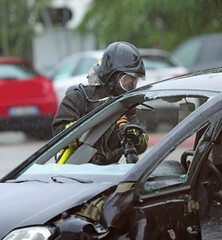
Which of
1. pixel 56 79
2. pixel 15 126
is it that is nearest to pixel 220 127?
pixel 15 126

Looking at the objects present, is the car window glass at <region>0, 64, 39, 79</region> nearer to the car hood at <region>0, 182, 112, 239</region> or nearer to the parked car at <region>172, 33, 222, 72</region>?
the parked car at <region>172, 33, 222, 72</region>

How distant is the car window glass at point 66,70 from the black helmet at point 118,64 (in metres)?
9.82

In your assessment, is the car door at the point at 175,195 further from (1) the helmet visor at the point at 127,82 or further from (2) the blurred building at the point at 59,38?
(2) the blurred building at the point at 59,38

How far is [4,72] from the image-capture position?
14438mm

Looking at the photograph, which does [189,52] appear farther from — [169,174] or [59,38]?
[169,174]

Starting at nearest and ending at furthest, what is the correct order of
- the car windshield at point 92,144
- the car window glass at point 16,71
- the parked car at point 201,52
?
the car windshield at point 92,144 < the car window glass at point 16,71 < the parked car at point 201,52

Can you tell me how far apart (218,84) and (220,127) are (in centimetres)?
29

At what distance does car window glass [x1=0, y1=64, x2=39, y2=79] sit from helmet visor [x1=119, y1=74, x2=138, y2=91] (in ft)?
29.2

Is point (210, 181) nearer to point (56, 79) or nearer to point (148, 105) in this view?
point (148, 105)

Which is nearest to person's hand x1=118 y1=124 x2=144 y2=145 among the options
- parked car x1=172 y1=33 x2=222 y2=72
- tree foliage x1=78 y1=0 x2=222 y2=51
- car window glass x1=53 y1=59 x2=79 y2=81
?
car window glass x1=53 y1=59 x2=79 y2=81

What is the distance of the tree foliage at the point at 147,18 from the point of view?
20438 millimetres

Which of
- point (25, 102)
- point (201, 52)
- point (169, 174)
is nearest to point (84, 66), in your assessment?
point (25, 102)

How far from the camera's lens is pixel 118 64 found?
5559 millimetres

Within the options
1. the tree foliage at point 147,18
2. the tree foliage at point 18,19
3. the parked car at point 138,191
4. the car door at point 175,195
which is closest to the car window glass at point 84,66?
the tree foliage at point 147,18
